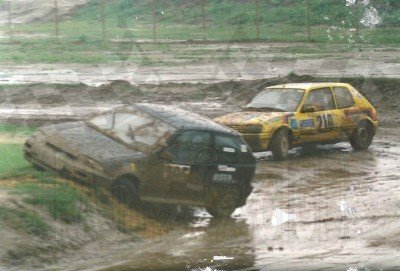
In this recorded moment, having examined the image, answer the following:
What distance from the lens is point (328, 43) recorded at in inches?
1560

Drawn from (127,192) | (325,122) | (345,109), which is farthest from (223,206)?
(345,109)

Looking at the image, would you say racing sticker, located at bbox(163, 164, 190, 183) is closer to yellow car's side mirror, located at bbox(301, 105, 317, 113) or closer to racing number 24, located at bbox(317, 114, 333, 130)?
yellow car's side mirror, located at bbox(301, 105, 317, 113)

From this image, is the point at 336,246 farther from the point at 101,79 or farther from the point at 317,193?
the point at 101,79

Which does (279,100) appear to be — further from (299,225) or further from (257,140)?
(299,225)

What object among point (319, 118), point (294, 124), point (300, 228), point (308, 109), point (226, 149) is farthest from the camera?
point (319, 118)

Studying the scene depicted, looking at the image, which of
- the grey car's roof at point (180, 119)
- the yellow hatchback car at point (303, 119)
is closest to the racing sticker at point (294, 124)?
the yellow hatchback car at point (303, 119)

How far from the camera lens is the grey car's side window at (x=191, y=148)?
571 inches

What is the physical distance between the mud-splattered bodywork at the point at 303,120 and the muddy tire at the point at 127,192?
550cm

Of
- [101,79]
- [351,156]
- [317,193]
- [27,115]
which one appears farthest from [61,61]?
[317,193]

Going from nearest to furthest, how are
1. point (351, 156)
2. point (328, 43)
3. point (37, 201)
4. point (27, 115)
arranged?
point (37, 201), point (351, 156), point (27, 115), point (328, 43)

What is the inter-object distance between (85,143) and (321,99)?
7.89 meters

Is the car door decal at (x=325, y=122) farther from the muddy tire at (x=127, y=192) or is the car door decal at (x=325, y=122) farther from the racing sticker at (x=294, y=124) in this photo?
the muddy tire at (x=127, y=192)

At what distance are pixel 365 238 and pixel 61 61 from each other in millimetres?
Result: 21160

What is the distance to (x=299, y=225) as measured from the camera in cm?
1484
